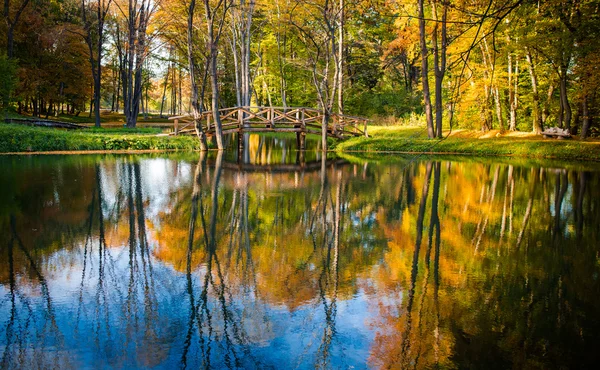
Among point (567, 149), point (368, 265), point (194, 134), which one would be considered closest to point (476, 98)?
point (567, 149)

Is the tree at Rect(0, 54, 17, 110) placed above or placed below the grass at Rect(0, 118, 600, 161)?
above

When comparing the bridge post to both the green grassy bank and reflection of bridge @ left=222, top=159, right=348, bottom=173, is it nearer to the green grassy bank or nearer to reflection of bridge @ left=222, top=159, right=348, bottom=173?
the green grassy bank

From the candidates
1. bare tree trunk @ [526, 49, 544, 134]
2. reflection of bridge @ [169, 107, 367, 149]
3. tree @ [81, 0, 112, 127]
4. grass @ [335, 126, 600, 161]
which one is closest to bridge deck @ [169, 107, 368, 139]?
reflection of bridge @ [169, 107, 367, 149]

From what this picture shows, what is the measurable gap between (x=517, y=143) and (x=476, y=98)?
4.64 meters

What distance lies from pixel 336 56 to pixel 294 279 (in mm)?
19838

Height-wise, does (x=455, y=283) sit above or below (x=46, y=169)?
below

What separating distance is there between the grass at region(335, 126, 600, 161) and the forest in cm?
137

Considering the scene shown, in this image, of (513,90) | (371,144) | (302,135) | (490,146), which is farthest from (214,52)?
(513,90)

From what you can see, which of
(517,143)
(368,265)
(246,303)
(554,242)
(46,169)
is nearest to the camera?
(246,303)

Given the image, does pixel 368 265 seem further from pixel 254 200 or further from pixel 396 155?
pixel 396 155

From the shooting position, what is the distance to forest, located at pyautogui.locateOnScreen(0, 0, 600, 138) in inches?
886

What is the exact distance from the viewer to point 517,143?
2361 centimetres

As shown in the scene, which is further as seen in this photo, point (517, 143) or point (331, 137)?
point (331, 137)

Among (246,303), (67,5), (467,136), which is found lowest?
(246,303)
